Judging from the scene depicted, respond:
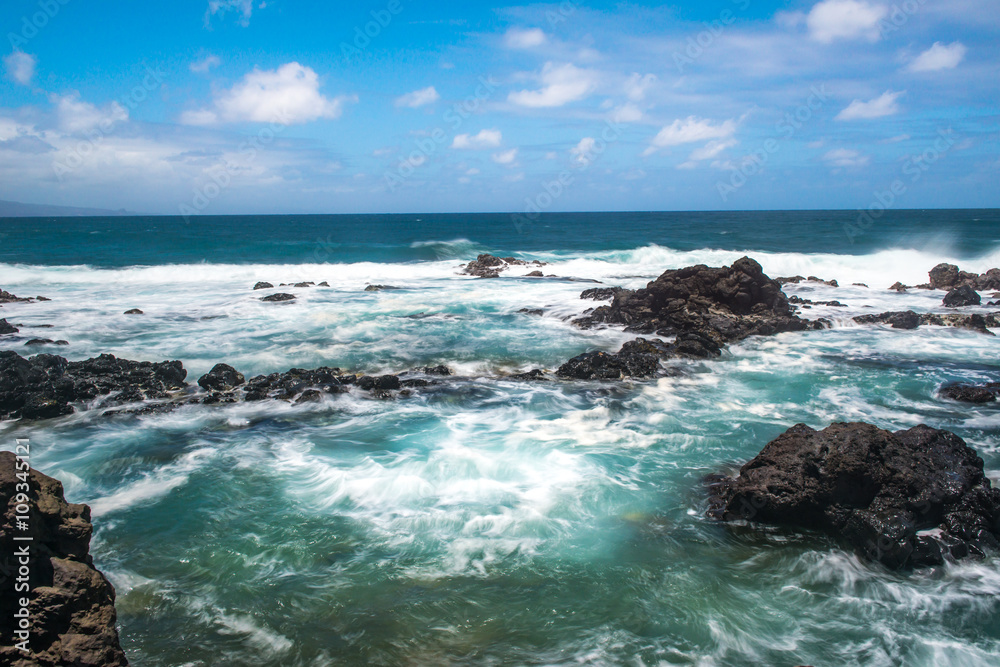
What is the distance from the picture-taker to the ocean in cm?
470

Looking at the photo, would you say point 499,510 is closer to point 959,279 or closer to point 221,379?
point 221,379

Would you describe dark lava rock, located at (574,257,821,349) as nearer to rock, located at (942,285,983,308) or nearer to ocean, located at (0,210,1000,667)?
ocean, located at (0,210,1000,667)

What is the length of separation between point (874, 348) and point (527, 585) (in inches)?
515

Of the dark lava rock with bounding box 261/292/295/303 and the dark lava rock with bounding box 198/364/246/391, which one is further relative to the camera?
the dark lava rock with bounding box 261/292/295/303

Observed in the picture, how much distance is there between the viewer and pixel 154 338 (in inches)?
639

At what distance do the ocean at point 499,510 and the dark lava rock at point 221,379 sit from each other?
3.99 ft

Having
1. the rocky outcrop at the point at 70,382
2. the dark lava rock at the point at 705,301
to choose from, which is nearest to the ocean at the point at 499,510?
the rocky outcrop at the point at 70,382

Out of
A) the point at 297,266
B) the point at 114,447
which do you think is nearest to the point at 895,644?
the point at 114,447

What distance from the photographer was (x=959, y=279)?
81.9ft

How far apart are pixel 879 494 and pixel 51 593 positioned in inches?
283

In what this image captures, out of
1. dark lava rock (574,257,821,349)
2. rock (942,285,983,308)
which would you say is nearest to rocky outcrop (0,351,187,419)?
dark lava rock (574,257,821,349)

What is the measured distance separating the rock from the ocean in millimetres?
5541

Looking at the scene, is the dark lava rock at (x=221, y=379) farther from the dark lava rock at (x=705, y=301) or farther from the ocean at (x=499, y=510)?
the dark lava rock at (x=705, y=301)

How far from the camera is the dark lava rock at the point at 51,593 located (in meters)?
3.30
